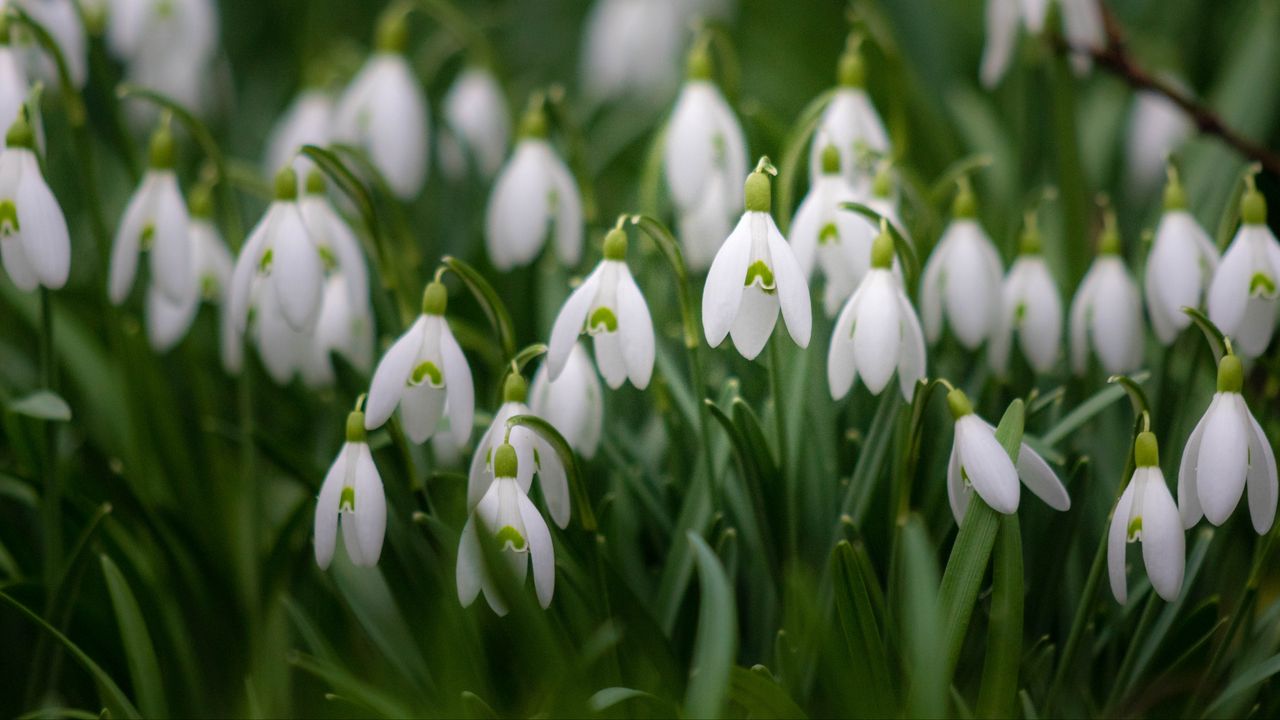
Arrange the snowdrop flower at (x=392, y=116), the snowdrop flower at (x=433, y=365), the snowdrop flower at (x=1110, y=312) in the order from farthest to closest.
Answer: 1. the snowdrop flower at (x=392, y=116)
2. the snowdrop flower at (x=1110, y=312)
3. the snowdrop flower at (x=433, y=365)

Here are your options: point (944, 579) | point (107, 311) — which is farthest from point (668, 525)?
point (107, 311)

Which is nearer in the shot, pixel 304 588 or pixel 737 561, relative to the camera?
pixel 737 561

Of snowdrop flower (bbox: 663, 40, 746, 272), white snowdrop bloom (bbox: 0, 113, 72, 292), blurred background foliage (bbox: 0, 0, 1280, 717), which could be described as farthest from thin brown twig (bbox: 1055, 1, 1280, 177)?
white snowdrop bloom (bbox: 0, 113, 72, 292)

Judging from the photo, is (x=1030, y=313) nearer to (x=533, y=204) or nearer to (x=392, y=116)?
(x=533, y=204)

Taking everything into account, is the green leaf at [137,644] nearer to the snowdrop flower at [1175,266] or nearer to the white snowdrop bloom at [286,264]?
the white snowdrop bloom at [286,264]

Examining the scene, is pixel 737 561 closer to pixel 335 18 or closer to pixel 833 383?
pixel 833 383

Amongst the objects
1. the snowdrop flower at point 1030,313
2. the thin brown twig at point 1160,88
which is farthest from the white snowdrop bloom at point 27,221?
the thin brown twig at point 1160,88
